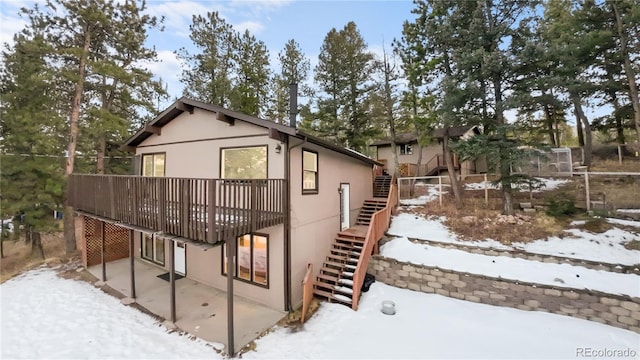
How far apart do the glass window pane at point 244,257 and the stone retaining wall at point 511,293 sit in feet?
13.4

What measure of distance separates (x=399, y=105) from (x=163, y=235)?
49.2 ft

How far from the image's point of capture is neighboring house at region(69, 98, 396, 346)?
5.61m

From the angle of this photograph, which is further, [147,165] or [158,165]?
[147,165]

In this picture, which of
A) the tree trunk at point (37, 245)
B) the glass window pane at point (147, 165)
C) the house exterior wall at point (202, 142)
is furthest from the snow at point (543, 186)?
the tree trunk at point (37, 245)

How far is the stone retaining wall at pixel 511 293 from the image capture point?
573 centimetres

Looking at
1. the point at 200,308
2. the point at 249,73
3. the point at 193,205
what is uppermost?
the point at 249,73

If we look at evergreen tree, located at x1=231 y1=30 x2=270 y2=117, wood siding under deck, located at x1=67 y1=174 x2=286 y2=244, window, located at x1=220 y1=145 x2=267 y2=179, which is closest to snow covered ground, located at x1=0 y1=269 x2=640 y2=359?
wood siding under deck, located at x1=67 y1=174 x2=286 y2=244

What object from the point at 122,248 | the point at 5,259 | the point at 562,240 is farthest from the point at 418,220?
the point at 5,259

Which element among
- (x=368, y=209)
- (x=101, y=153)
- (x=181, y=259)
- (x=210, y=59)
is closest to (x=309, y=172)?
(x=368, y=209)

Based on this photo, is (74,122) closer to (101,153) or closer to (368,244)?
(101,153)

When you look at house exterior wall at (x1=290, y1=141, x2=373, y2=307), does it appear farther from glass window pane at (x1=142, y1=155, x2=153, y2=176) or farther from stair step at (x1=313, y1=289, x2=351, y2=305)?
glass window pane at (x1=142, y1=155, x2=153, y2=176)

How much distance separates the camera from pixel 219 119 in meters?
7.43

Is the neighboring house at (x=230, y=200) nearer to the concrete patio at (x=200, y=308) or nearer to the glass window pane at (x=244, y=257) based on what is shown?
the glass window pane at (x=244, y=257)

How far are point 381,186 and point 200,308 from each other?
1083 cm
